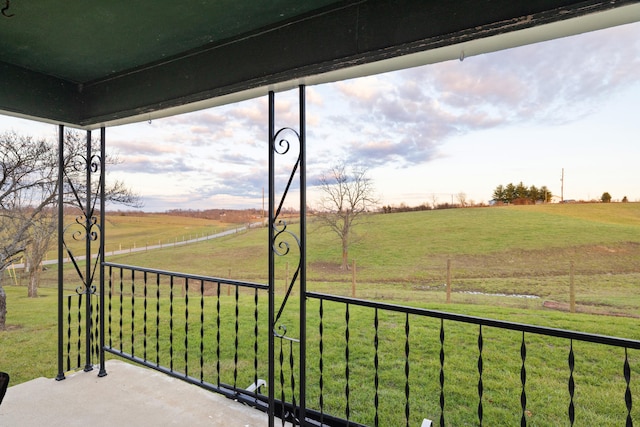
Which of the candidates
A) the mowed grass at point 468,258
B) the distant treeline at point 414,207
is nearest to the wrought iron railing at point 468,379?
the mowed grass at point 468,258

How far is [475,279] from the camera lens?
287 inches

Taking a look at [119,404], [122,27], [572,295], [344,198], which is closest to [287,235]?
[122,27]

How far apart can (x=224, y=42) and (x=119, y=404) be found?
7.29 feet

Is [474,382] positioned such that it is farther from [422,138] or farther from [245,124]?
[245,124]

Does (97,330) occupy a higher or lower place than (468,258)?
higher

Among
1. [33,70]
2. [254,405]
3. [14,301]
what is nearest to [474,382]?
[254,405]

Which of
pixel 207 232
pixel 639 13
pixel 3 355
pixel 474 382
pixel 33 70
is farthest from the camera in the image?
pixel 207 232

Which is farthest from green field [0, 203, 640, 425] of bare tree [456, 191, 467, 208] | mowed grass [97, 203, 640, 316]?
bare tree [456, 191, 467, 208]

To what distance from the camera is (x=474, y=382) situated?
5.28m

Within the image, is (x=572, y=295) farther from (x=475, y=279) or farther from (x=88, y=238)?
(x=88, y=238)

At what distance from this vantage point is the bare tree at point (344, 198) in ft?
19.5

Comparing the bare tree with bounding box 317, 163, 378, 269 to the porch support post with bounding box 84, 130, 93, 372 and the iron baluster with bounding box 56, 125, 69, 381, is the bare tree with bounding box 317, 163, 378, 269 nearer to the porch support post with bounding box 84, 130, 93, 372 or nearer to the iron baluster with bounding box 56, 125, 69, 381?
the porch support post with bounding box 84, 130, 93, 372

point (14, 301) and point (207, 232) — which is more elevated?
point (207, 232)

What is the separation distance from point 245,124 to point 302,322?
207 inches
